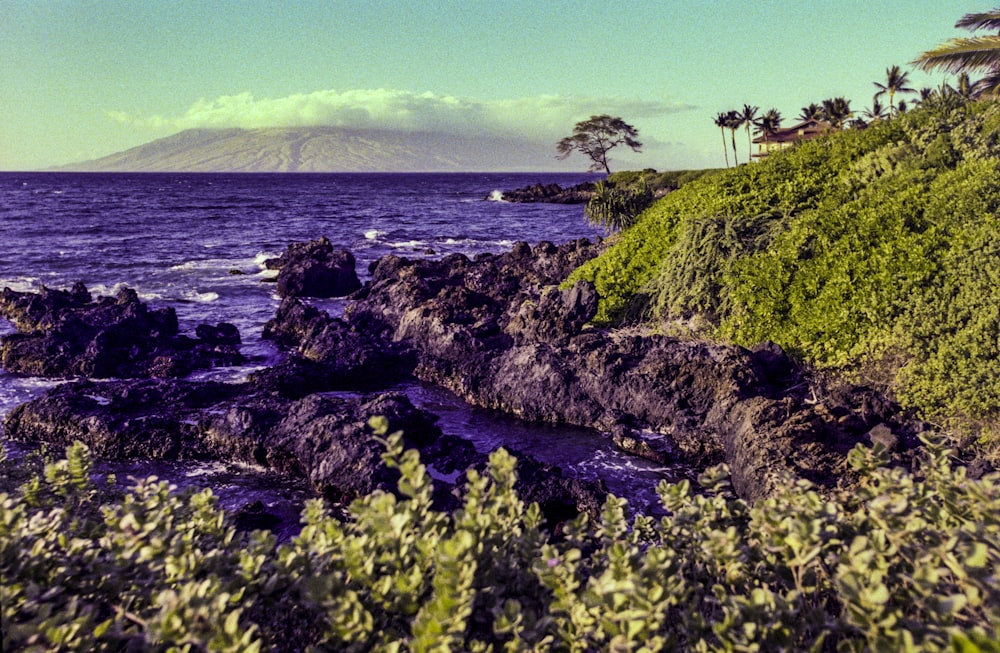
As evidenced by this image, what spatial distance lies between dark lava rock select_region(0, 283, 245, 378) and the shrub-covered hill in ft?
42.1

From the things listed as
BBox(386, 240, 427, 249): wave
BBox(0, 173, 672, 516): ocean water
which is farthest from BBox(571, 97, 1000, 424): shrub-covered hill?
BBox(386, 240, 427, 249): wave

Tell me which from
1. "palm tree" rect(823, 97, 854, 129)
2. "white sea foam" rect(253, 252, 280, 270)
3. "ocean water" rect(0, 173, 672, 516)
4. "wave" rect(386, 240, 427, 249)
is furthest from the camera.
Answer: "palm tree" rect(823, 97, 854, 129)

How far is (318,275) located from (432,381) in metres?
15.5

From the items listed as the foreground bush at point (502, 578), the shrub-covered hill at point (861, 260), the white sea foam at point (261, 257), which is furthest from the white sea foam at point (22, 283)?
the foreground bush at point (502, 578)

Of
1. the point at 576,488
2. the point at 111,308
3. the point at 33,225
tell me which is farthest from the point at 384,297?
the point at 33,225

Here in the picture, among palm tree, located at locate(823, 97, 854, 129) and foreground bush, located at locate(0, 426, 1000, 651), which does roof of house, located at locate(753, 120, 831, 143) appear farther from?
foreground bush, located at locate(0, 426, 1000, 651)

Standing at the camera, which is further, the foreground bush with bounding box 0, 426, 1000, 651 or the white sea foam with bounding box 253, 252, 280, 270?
the white sea foam with bounding box 253, 252, 280, 270

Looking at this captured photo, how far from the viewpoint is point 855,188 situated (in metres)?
18.9

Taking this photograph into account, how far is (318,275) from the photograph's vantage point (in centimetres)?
3145

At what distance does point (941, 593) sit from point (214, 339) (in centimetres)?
2200

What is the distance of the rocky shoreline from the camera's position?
11203 mm

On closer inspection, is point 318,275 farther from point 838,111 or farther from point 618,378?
point 838,111

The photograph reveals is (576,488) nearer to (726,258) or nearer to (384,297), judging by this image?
(726,258)

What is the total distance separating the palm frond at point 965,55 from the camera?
20.9 metres
